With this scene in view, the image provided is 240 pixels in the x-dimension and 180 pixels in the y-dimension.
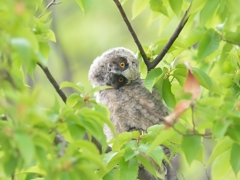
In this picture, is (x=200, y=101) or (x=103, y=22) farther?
(x=103, y=22)

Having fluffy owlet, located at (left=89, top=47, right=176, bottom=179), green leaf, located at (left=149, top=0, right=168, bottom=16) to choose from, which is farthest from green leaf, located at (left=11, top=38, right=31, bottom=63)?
fluffy owlet, located at (left=89, top=47, right=176, bottom=179)

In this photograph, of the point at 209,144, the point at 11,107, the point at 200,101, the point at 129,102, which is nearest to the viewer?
the point at 11,107

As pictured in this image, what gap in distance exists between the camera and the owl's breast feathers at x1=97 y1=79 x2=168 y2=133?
4.16 metres

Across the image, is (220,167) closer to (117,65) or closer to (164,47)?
(164,47)

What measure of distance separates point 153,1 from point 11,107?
1953 millimetres

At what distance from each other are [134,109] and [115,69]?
58 centimetres

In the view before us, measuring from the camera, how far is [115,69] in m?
4.68

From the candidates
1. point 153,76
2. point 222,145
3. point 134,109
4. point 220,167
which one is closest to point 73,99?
point 153,76

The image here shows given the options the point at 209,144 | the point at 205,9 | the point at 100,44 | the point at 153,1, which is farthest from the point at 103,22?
the point at 205,9

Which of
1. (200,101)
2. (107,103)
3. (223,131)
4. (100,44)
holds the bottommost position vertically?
(100,44)

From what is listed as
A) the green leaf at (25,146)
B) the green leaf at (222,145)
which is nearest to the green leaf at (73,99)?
the green leaf at (222,145)

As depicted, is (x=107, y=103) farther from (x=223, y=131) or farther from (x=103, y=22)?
(x=103, y=22)

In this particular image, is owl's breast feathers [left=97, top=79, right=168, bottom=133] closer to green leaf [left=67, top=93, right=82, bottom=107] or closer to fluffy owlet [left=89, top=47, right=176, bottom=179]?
fluffy owlet [left=89, top=47, right=176, bottom=179]

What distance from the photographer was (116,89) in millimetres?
4535
